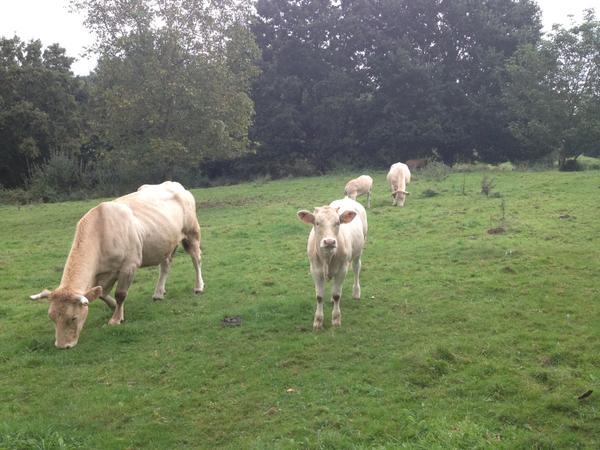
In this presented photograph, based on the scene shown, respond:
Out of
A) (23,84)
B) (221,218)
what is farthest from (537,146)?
(23,84)

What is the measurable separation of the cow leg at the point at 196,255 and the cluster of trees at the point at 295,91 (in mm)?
11749

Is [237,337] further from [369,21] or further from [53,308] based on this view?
[369,21]

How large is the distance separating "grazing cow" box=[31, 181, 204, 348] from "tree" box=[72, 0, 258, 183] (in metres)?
11.9

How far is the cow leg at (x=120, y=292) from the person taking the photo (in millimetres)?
8969

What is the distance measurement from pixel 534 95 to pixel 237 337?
31257 mm

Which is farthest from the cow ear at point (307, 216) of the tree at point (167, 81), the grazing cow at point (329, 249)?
the tree at point (167, 81)

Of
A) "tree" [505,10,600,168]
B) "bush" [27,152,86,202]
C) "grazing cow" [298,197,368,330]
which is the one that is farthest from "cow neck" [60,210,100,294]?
"tree" [505,10,600,168]

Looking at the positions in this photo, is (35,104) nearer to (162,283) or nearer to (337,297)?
(162,283)

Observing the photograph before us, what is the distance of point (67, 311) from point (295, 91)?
35.6 metres

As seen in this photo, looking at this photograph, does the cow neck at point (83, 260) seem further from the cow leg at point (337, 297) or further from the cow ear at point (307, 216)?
the cow leg at point (337, 297)

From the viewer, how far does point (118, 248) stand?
8.85 metres

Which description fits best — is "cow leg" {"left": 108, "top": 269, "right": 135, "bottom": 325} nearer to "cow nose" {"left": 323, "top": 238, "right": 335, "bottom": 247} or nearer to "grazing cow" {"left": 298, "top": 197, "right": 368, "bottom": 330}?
"grazing cow" {"left": 298, "top": 197, "right": 368, "bottom": 330}

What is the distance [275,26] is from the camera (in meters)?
42.1

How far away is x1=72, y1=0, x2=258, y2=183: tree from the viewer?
22.4 meters
